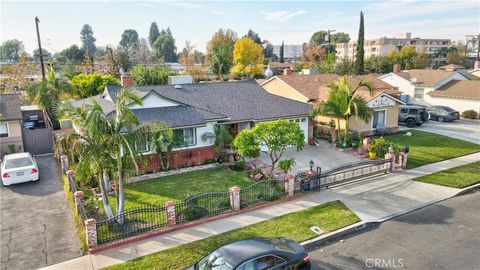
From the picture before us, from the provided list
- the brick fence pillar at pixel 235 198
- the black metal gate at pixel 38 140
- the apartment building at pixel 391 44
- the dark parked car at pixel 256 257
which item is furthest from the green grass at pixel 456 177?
the apartment building at pixel 391 44

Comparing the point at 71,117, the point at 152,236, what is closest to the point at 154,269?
the point at 152,236

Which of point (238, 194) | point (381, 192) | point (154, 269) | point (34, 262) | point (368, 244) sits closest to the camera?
point (154, 269)

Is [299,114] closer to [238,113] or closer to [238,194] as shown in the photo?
[238,113]

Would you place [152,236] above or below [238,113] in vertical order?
below

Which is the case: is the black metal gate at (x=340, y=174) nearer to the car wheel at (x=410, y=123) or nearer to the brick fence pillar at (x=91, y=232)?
the brick fence pillar at (x=91, y=232)

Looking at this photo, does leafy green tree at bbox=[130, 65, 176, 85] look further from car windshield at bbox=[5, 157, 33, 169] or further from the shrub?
the shrub

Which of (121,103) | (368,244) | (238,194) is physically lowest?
(368,244)
